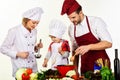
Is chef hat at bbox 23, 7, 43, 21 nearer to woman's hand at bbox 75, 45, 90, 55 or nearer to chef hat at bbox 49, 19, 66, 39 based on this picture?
chef hat at bbox 49, 19, 66, 39

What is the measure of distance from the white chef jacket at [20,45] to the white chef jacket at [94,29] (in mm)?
330

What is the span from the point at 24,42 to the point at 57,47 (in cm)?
29

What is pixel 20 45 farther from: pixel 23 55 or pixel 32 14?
pixel 32 14

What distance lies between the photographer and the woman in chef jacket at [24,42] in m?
2.62

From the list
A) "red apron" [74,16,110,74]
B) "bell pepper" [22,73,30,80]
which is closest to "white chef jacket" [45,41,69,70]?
"red apron" [74,16,110,74]

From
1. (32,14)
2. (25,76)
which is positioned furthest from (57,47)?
(25,76)

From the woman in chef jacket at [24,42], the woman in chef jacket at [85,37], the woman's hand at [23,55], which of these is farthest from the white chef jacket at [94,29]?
the woman's hand at [23,55]

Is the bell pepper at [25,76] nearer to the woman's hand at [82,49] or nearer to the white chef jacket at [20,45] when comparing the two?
the white chef jacket at [20,45]

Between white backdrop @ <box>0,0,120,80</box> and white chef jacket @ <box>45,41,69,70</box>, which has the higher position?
Answer: white backdrop @ <box>0,0,120,80</box>

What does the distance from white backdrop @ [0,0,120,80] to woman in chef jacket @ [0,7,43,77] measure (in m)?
0.04

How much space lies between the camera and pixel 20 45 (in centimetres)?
264

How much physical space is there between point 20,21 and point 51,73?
704 mm

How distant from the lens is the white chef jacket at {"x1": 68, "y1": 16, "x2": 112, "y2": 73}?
255 cm

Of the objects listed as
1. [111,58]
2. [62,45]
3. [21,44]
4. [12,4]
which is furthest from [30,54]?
[111,58]
